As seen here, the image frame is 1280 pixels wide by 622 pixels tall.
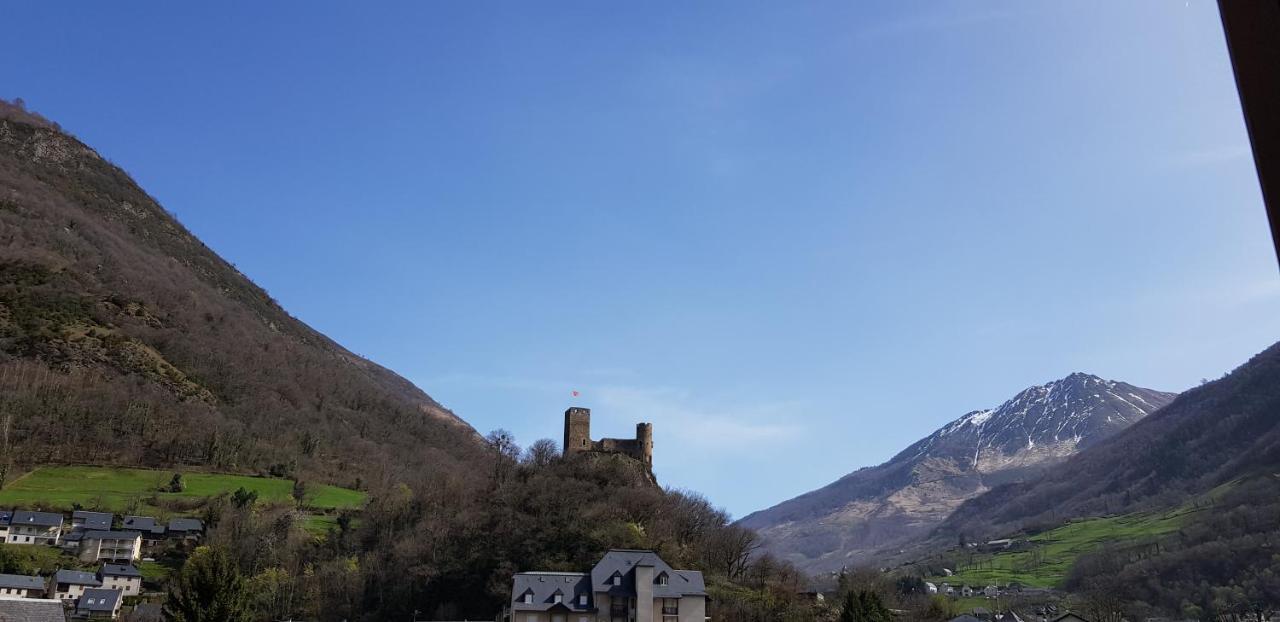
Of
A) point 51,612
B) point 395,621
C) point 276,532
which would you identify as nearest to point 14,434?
point 276,532

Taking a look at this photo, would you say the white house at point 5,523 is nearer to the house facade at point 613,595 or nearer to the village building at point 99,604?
the village building at point 99,604

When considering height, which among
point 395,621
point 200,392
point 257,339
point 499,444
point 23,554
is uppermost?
point 257,339

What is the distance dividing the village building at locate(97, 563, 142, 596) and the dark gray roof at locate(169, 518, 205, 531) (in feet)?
37.2

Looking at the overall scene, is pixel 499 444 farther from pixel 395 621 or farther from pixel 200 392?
pixel 200 392

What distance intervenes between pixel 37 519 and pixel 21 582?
743 inches

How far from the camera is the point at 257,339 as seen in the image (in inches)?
7525

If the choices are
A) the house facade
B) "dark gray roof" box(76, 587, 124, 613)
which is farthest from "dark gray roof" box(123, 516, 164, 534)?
the house facade

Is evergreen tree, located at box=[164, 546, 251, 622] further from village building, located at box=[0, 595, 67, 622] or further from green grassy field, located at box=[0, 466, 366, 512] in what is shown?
green grassy field, located at box=[0, 466, 366, 512]

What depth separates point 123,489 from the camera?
10675cm

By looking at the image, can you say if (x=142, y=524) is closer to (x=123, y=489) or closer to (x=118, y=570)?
(x=118, y=570)

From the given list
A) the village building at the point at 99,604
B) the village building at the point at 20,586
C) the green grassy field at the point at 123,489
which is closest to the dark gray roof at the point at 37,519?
the green grassy field at the point at 123,489

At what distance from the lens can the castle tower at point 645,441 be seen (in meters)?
107

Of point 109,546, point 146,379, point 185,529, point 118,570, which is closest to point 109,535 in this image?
point 109,546

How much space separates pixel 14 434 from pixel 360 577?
6018cm
